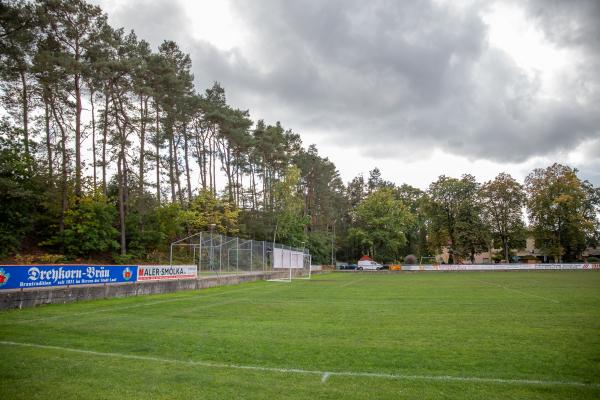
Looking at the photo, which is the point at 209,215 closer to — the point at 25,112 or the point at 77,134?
the point at 77,134

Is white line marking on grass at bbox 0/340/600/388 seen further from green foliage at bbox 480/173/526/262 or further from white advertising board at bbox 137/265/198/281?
green foliage at bbox 480/173/526/262

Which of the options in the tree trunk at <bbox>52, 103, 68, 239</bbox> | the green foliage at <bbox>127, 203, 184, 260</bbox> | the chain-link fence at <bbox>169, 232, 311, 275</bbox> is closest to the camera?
the chain-link fence at <bbox>169, 232, 311, 275</bbox>

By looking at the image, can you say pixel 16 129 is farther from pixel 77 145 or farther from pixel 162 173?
pixel 162 173

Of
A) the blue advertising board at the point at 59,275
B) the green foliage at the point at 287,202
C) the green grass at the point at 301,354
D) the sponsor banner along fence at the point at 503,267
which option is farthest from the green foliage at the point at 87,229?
the sponsor banner along fence at the point at 503,267

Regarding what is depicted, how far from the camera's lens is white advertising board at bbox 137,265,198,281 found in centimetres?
2007

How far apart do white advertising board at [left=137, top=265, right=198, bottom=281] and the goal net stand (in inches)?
474

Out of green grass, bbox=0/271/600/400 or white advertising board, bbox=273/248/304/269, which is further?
white advertising board, bbox=273/248/304/269

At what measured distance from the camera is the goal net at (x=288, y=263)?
123 feet

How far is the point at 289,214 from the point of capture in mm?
59562

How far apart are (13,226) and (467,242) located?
207 ft

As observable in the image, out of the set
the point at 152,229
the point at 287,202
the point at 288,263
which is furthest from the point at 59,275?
the point at 287,202

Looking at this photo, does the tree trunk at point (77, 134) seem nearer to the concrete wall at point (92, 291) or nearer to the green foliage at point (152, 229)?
the green foliage at point (152, 229)

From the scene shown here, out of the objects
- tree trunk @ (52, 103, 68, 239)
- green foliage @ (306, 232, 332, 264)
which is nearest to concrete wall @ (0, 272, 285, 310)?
tree trunk @ (52, 103, 68, 239)

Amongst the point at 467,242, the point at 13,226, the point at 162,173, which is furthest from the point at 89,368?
the point at 467,242
